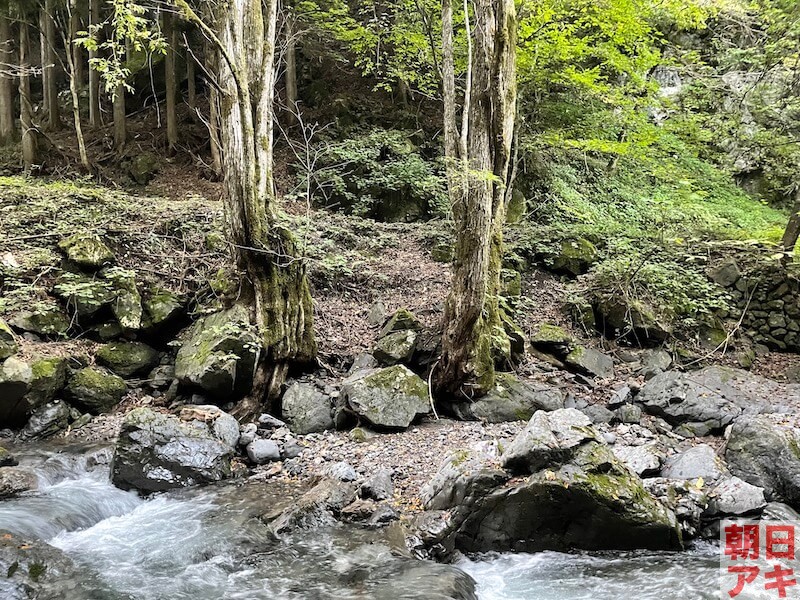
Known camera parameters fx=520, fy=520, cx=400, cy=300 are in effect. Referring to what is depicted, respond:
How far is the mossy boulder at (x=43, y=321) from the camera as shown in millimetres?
7348

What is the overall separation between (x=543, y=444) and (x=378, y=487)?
1768mm

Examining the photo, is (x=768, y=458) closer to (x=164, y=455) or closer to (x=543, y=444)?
(x=543, y=444)

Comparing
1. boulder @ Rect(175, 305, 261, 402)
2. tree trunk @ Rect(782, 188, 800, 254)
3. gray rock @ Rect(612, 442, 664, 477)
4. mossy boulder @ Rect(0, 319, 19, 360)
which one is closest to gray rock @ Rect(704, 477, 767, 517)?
gray rock @ Rect(612, 442, 664, 477)

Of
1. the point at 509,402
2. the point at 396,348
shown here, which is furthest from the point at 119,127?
the point at 509,402

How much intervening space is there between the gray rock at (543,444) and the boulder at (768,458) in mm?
1767

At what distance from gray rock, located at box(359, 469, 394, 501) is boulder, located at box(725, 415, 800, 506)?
12.0 feet

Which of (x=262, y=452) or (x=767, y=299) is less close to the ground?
(x=767, y=299)

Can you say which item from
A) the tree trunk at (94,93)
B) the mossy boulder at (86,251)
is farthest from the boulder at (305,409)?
the tree trunk at (94,93)

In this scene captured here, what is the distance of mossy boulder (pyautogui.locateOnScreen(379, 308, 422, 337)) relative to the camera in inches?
338

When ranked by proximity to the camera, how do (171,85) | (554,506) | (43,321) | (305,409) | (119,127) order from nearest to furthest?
1. (554,506)
2. (305,409)
3. (43,321)
4. (119,127)
5. (171,85)

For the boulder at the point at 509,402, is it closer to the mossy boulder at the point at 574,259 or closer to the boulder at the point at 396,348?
the boulder at the point at 396,348

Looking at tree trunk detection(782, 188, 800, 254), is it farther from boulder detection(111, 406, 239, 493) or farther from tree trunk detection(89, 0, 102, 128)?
tree trunk detection(89, 0, 102, 128)

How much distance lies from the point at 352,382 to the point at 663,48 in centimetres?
1633

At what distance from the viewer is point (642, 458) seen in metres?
5.68
